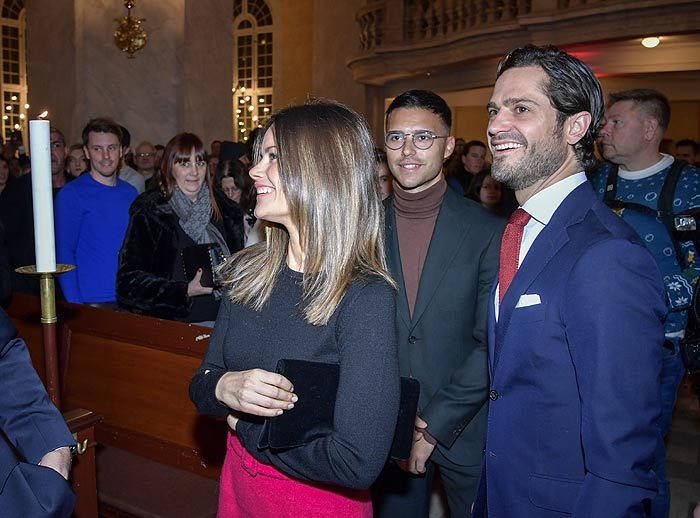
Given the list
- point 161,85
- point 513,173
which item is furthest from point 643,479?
point 161,85

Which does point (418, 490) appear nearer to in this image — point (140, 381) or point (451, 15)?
point (140, 381)

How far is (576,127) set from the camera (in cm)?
177

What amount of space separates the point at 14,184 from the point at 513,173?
455 centimetres

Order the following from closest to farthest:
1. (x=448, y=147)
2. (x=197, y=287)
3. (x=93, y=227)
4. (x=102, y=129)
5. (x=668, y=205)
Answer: (x=448, y=147), (x=668, y=205), (x=197, y=287), (x=93, y=227), (x=102, y=129)

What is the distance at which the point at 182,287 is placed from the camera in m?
3.61

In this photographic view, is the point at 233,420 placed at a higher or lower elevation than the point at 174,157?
lower

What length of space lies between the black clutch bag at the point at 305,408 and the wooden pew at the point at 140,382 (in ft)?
5.24

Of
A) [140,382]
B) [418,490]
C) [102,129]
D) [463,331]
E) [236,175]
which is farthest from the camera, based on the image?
[236,175]

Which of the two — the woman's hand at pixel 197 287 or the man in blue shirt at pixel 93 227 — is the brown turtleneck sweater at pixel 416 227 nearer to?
the woman's hand at pixel 197 287

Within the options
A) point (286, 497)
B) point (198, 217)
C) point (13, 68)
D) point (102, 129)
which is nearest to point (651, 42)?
point (102, 129)

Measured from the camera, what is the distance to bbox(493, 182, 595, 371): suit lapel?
5.30ft

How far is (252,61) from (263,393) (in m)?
19.9

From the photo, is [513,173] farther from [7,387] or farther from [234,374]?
[7,387]

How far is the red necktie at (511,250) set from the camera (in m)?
1.79
